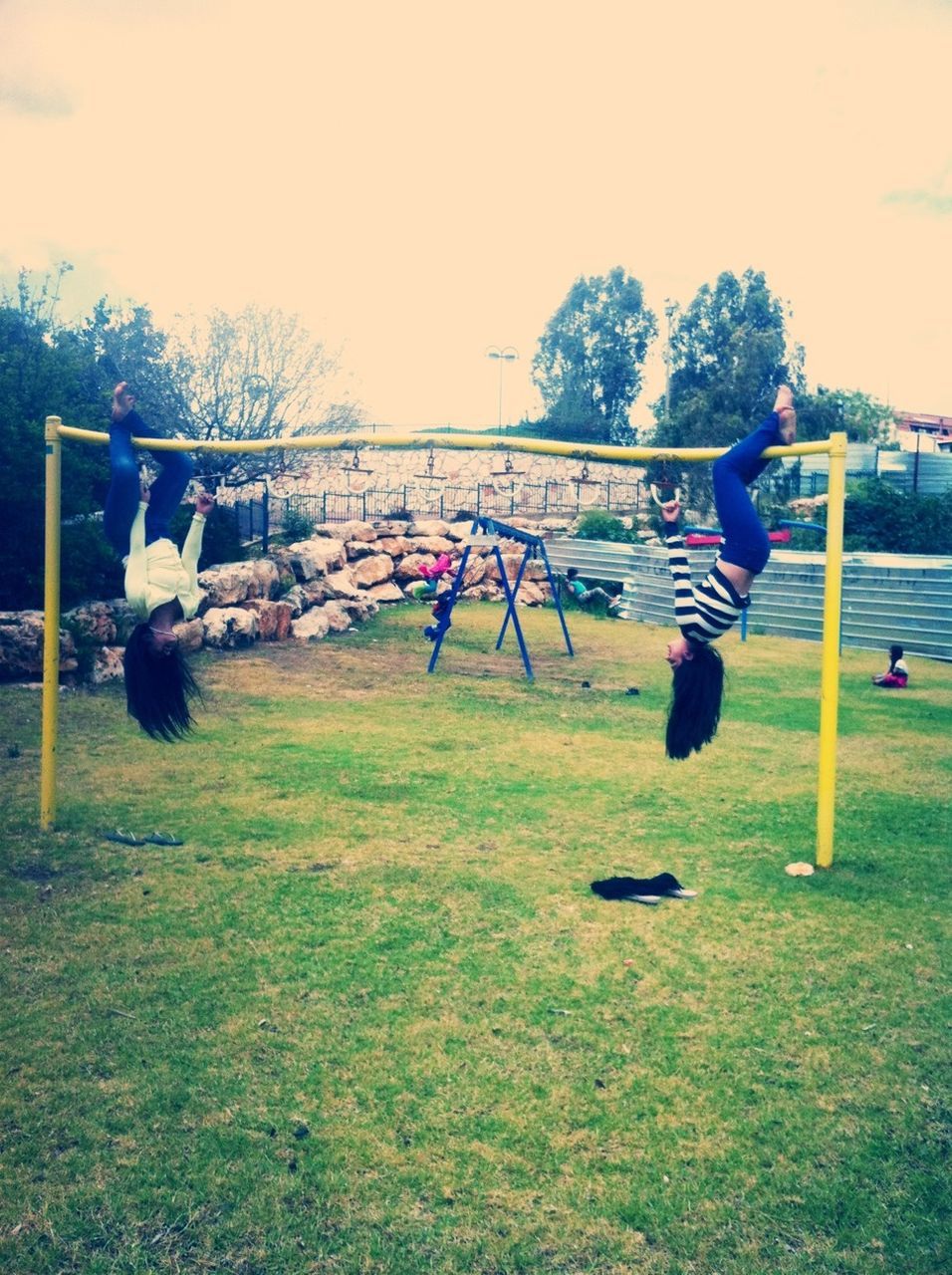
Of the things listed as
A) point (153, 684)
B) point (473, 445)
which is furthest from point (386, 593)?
point (473, 445)

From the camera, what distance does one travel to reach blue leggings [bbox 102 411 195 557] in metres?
5.29

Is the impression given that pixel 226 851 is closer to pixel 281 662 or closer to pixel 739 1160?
pixel 739 1160

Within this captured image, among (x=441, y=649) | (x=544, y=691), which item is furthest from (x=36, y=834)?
(x=441, y=649)

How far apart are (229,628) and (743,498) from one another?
9.86m

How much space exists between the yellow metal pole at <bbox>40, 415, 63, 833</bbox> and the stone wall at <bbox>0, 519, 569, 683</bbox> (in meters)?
4.78

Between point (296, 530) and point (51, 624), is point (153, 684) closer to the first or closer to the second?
point (51, 624)

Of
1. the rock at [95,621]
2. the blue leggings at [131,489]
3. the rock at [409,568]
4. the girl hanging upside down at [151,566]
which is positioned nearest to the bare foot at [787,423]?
the girl hanging upside down at [151,566]

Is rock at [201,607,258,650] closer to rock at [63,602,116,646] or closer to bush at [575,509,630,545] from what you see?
rock at [63,602,116,646]

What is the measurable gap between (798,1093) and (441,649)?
36.6ft

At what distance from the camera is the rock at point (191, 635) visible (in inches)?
494

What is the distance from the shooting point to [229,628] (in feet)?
44.3

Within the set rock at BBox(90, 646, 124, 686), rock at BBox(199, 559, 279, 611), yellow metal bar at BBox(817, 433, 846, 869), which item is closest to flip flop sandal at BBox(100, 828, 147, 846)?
yellow metal bar at BBox(817, 433, 846, 869)

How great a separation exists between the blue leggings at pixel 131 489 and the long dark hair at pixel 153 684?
53 cm

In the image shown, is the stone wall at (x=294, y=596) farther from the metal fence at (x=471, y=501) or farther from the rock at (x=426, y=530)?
the metal fence at (x=471, y=501)
